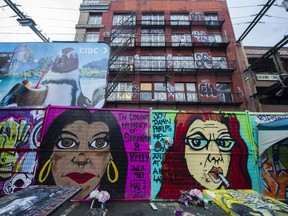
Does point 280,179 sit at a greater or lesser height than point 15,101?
lesser

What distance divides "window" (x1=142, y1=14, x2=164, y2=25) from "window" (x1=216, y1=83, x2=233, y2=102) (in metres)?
10.1

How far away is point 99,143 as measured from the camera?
530cm

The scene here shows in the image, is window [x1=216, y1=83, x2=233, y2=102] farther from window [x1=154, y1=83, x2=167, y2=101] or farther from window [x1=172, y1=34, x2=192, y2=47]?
window [x1=172, y1=34, x2=192, y2=47]

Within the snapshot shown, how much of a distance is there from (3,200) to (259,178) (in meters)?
7.21

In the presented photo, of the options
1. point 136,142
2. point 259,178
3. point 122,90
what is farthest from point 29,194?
point 122,90

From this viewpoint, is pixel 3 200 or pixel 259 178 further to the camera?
pixel 259 178

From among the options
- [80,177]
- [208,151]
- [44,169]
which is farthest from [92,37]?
[208,151]

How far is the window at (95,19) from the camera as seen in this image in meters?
18.2

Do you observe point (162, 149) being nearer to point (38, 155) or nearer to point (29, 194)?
point (29, 194)

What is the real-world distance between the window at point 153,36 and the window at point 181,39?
1.31m

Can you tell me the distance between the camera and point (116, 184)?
492 centimetres

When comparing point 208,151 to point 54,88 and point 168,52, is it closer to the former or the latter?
point 54,88

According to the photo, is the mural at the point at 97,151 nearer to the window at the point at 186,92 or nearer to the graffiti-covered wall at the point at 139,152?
the graffiti-covered wall at the point at 139,152

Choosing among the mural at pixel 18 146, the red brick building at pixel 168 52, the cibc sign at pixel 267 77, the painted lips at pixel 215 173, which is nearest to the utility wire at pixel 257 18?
the red brick building at pixel 168 52
